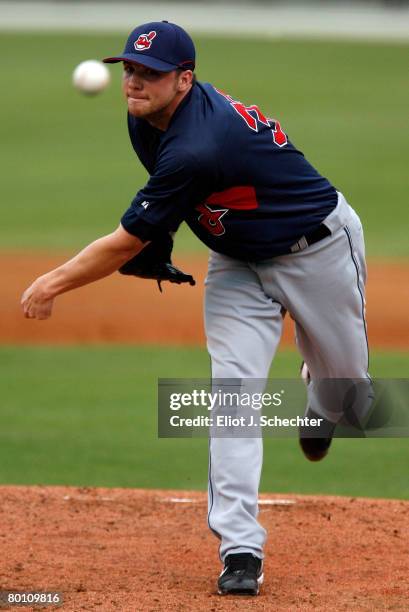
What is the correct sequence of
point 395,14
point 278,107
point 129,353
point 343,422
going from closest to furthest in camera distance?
point 343,422, point 129,353, point 278,107, point 395,14

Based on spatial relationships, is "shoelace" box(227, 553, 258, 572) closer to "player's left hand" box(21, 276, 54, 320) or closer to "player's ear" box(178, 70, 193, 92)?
"player's left hand" box(21, 276, 54, 320)

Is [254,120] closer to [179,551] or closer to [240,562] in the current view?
[240,562]

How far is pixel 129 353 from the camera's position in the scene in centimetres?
945

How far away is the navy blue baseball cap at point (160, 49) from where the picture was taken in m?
4.04

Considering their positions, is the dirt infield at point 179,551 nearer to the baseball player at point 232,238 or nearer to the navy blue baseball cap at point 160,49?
the baseball player at point 232,238

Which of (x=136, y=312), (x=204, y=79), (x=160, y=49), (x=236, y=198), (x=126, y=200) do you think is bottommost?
(x=126, y=200)

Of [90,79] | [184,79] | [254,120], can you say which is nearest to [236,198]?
[254,120]

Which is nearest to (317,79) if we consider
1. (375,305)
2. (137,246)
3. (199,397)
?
(375,305)

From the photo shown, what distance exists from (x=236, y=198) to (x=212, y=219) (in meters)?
Answer: 0.12

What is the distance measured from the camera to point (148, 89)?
409 centimetres

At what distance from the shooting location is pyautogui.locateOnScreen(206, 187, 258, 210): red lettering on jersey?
14.0ft

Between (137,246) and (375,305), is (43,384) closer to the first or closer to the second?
(375,305)

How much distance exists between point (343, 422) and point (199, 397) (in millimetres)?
919

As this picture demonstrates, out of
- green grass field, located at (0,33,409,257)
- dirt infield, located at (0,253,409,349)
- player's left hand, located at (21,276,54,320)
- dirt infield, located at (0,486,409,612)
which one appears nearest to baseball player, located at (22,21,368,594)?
player's left hand, located at (21,276,54,320)
